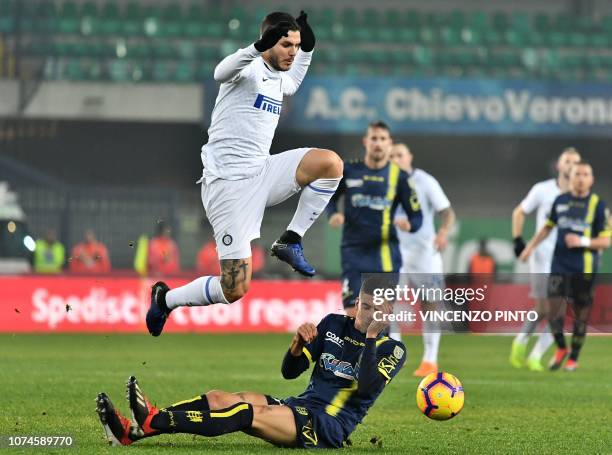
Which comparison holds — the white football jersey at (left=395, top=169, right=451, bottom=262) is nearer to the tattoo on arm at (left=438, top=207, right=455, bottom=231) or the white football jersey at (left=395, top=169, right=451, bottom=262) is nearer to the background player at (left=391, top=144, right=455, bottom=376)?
the background player at (left=391, top=144, right=455, bottom=376)

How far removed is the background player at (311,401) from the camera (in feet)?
20.5

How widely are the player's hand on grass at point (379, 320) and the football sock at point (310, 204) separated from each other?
129cm

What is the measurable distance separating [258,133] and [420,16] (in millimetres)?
21833

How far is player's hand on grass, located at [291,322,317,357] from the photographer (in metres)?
6.56

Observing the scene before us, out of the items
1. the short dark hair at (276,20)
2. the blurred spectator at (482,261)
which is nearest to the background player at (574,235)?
the short dark hair at (276,20)

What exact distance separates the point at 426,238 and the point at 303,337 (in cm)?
635

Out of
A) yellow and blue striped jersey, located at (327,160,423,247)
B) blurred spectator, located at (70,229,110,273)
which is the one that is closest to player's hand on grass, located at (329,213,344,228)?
yellow and blue striped jersey, located at (327,160,423,247)

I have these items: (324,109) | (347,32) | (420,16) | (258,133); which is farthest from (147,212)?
(258,133)

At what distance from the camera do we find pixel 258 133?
24.4 ft

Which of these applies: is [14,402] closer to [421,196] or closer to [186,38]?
[421,196]

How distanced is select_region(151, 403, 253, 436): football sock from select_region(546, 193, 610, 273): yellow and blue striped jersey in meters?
6.78

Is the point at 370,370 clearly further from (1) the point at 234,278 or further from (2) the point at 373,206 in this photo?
(2) the point at 373,206

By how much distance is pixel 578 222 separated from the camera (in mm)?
12461

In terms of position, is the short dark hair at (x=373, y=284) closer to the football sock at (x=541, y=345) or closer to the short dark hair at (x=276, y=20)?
the short dark hair at (x=276, y=20)
